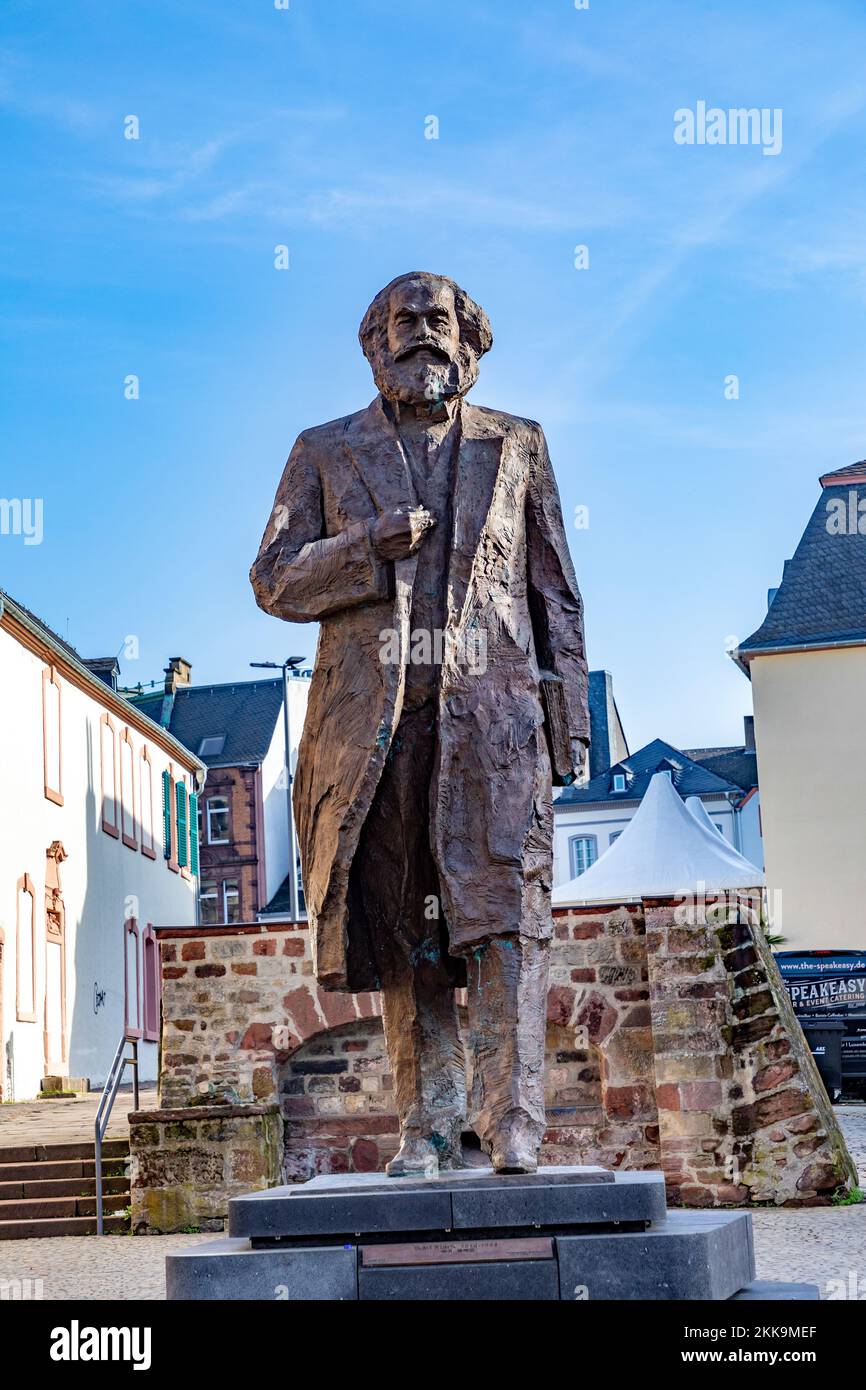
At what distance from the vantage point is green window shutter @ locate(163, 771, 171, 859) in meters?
37.2

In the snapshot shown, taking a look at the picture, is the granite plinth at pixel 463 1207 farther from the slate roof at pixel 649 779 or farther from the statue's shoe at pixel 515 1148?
the slate roof at pixel 649 779

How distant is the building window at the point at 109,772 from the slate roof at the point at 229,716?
1641cm

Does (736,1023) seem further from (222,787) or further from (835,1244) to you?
(222,787)

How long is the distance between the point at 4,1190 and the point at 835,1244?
25.9ft

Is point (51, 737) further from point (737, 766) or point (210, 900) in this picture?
point (737, 766)

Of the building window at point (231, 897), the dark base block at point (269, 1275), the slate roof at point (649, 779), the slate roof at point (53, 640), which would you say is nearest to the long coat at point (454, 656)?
the dark base block at point (269, 1275)

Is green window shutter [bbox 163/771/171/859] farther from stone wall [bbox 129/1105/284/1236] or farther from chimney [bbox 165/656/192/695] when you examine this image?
stone wall [bbox 129/1105/284/1236]

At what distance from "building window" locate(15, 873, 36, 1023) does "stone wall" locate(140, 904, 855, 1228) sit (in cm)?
1289

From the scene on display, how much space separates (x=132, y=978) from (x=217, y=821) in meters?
17.0

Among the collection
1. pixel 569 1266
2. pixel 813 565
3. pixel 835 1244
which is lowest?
pixel 835 1244

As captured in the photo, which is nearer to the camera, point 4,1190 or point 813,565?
point 4,1190
